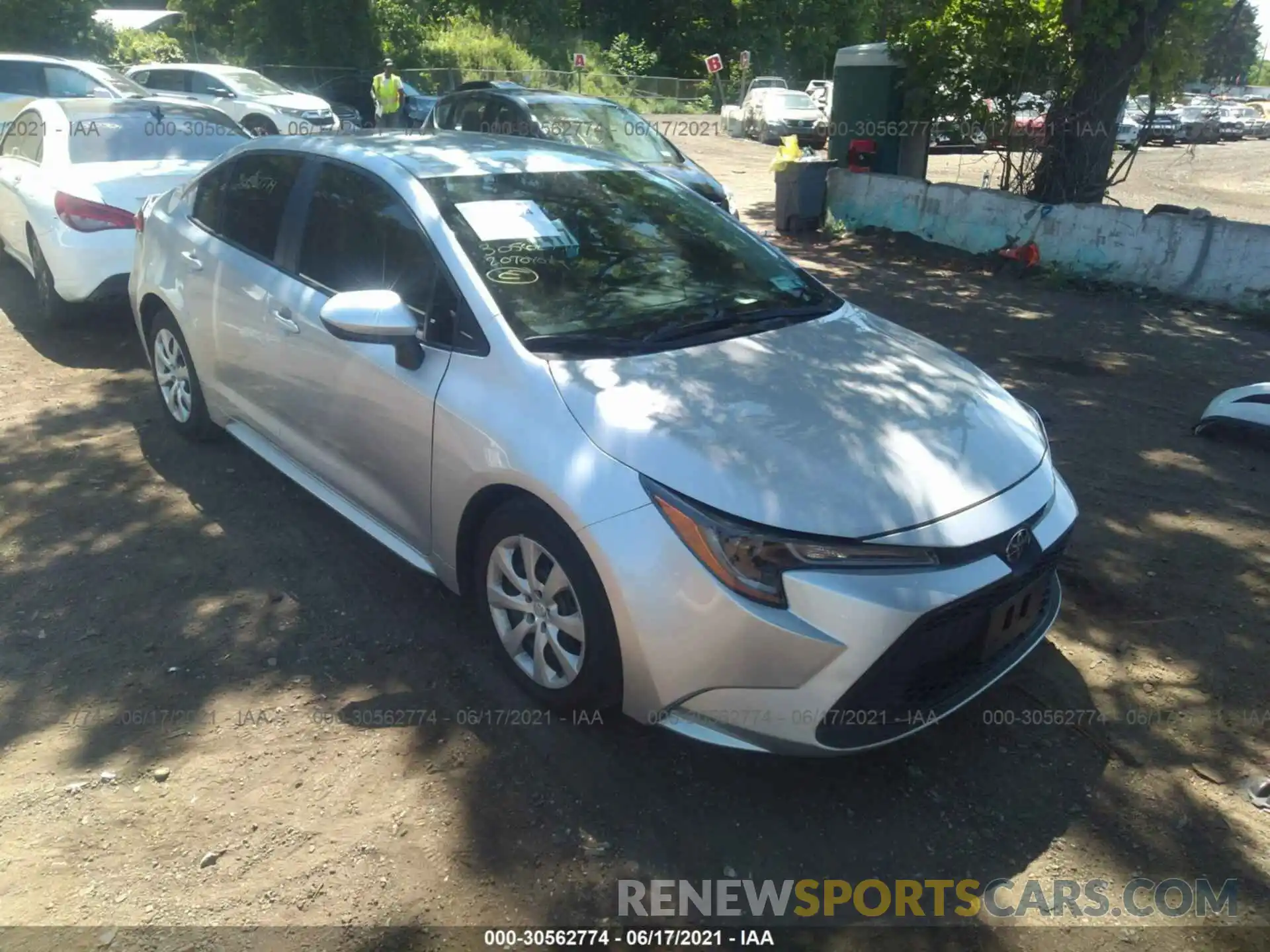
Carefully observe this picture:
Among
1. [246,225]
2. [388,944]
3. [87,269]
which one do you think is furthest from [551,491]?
[87,269]

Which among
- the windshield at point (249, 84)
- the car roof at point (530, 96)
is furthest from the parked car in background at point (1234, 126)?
the car roof at point (530, 96)

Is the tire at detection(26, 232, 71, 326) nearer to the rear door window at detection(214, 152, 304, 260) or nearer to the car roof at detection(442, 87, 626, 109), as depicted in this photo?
the rear door window at detection(214, 152, 304, 260)

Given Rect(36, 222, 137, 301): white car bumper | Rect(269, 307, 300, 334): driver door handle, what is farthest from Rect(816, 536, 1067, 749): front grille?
Rect(36, 222, 137, 301): white car bumper

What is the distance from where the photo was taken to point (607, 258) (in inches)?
151

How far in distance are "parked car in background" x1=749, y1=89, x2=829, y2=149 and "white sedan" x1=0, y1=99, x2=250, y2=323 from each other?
22.4 m

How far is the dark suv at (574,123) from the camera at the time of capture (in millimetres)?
11047

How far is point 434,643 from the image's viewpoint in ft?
12.3

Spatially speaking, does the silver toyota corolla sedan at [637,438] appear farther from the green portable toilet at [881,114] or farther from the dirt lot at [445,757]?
the green portable toilet at [881,114]

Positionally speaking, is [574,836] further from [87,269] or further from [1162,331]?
[1162,331]

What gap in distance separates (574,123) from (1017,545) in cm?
943

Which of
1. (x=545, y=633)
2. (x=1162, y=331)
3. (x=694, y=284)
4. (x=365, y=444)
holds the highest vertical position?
(x=694, y=284)

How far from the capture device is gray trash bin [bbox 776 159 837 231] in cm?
1254

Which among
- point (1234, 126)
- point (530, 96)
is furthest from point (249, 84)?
point (1234, 126)

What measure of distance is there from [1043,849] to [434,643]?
83.6 inches
